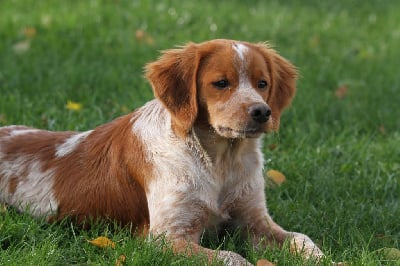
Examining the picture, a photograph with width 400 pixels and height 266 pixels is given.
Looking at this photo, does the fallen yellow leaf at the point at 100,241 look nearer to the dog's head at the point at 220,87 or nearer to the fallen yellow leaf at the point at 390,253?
the dog's head at the point at 220,87

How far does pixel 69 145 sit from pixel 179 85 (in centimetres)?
89

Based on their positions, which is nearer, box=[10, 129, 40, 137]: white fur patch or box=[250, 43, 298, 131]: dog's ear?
box=[250, 43, 298, 131]: dog's ear

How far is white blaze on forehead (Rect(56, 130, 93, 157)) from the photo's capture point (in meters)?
5.26

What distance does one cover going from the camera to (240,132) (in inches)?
181

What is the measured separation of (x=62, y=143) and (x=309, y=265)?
1.83 meters

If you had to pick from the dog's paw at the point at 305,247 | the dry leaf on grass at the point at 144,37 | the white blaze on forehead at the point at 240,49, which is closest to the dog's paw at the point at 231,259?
the dog's paw at the point at 305,247

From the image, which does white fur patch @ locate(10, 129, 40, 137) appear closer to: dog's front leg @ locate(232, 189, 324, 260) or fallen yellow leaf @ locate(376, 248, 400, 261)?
dog's front leg @ locate(232, 189, 324, 260)

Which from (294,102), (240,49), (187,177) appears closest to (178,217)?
(187,177)

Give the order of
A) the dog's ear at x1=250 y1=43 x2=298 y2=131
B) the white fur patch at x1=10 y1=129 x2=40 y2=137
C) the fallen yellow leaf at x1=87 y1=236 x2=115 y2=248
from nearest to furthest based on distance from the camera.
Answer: the fallen yellow leaf at x1=87 y1=236 x2=115 y2=248 → the dog's ear at x1=250 y1=43 x2=298 y2=131 → the white fur patch at x1=10 y1=129 x2=40 y2=137

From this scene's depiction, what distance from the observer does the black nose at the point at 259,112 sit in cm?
453

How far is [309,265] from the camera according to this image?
4.31 meters

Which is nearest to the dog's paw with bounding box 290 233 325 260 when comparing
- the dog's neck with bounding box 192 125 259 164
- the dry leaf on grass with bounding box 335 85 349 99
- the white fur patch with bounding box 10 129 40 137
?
the dog's neck with bounding box 192 125 259 164

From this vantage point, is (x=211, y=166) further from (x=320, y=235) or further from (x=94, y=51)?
(x=94, y=51)

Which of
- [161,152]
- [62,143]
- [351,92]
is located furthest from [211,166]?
[351,92]
